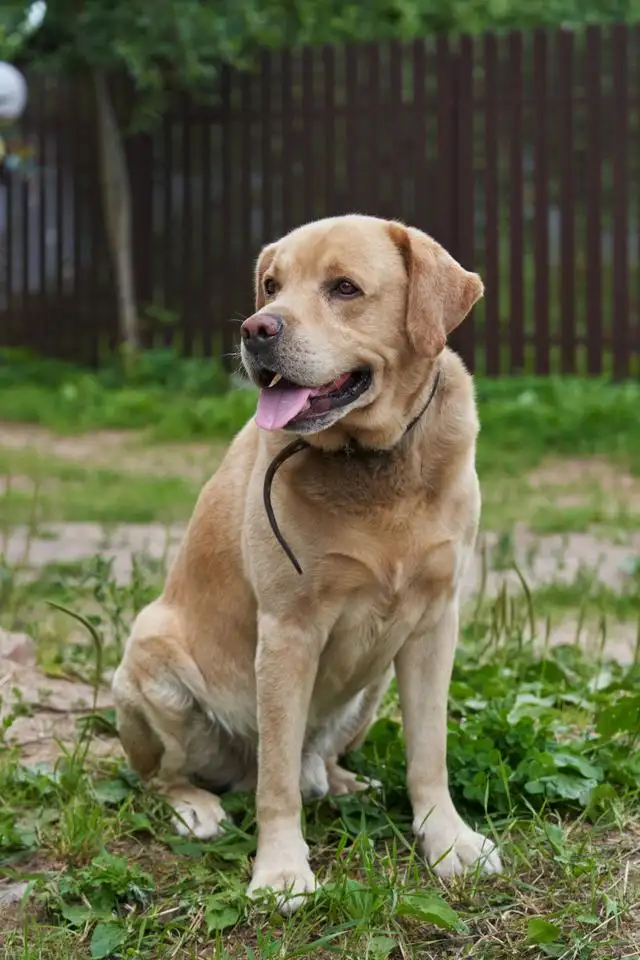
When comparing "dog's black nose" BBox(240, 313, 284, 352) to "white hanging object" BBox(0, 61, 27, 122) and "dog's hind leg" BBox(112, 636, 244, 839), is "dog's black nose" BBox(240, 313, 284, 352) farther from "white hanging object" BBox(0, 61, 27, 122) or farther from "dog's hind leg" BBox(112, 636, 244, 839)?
"white hanging object" BBox(0, 61, 27, 122)

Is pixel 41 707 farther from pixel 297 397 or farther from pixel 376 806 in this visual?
pixel 297 397

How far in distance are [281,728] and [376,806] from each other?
0.47 metres

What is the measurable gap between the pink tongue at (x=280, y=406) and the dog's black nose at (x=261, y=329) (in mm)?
125

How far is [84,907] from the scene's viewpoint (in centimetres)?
291

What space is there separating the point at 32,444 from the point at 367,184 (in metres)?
3.70

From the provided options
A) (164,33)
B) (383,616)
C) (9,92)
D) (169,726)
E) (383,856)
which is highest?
(164,33)

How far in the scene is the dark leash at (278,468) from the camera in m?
3.04

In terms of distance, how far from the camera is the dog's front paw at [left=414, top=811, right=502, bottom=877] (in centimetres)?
303

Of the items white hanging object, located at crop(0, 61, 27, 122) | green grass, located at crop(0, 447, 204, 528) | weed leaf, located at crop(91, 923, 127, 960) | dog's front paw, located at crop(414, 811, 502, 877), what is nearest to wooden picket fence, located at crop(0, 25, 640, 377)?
white hanging object, located at crop(0, 61, 27, 122)

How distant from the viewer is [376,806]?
11.2 feet

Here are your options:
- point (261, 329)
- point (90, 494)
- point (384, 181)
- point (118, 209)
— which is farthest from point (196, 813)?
point (118, 209)

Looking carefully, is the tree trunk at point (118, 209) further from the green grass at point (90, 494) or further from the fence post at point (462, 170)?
the green grass at point (90, 494)

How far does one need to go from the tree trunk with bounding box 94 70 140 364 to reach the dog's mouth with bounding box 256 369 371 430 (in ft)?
29.1

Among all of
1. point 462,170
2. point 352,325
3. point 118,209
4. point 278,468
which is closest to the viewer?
point 352,325
